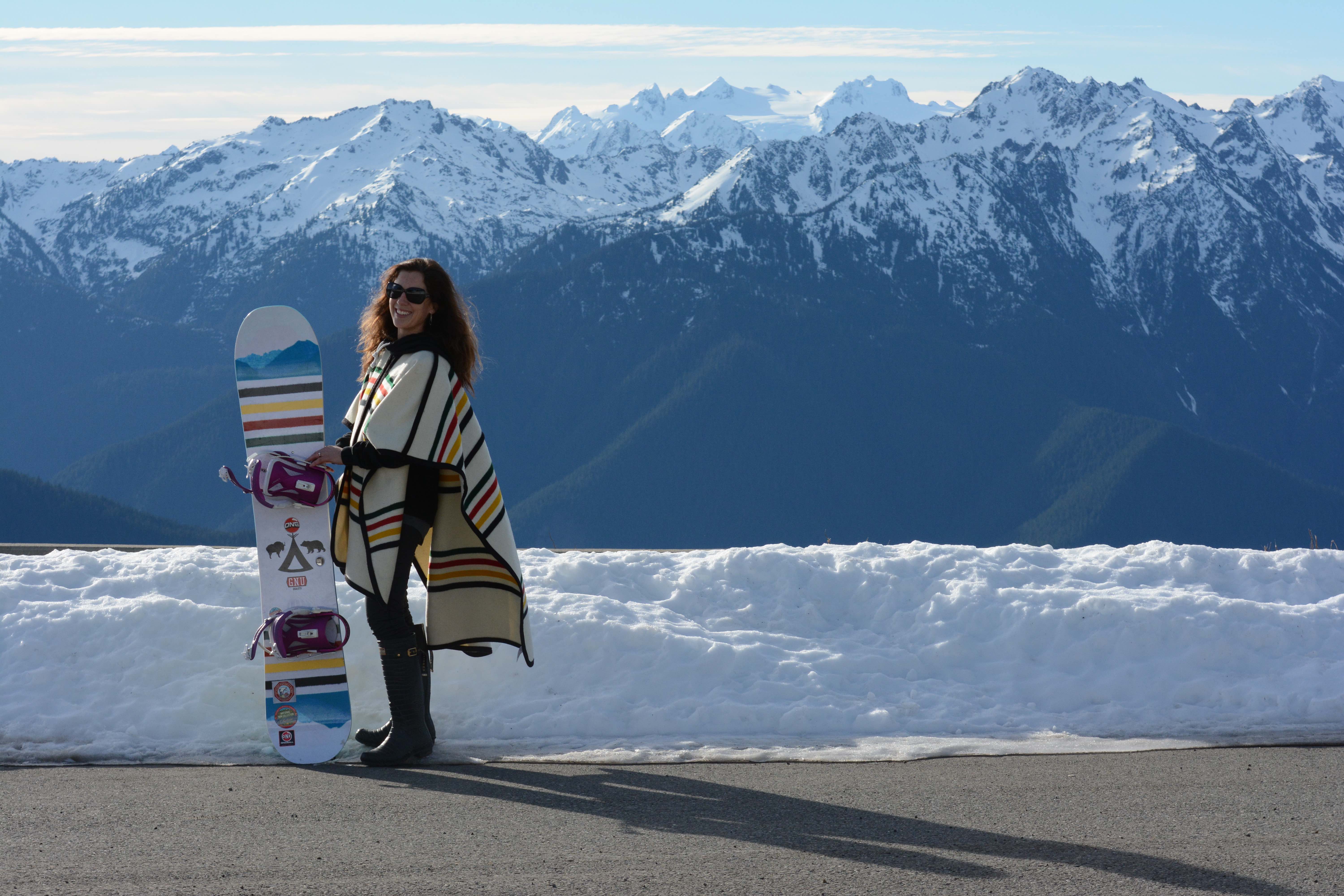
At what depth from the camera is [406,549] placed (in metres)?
5.24

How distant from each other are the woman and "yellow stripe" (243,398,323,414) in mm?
A: 415

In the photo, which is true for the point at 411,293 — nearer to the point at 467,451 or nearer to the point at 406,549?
the point at 467,451

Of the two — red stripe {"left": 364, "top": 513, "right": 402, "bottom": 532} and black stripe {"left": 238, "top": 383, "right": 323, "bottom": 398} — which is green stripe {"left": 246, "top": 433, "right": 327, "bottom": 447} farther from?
red stripe {"left": 364, "top": 513, "right": 402, "bottom": 532}

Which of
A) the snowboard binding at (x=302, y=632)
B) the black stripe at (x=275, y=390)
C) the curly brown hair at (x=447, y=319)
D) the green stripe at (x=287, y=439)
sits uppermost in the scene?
the curly brown hair at (x=447, y=319)

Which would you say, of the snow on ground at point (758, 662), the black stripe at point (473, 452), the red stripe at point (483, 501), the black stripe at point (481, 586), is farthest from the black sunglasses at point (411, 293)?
the snow on ground at point (758, 662)

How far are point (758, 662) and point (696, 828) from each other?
6.80 feet

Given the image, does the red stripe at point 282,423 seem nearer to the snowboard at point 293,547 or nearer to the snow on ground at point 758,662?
the snowboard at point 293,547

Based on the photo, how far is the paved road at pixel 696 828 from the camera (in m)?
3.83

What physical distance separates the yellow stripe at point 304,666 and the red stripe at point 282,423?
3.84ft

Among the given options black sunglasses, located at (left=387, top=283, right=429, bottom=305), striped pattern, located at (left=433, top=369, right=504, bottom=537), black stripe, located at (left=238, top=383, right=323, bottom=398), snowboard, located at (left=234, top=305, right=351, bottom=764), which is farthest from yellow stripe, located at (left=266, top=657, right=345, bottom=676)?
black sunglasses, located at (left=387, top=283, right=429, bottom=305)

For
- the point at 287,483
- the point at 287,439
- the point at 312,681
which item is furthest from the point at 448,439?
the point at 312,681

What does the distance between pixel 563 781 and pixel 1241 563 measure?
17.1 feet

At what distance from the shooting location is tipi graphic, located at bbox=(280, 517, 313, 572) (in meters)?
5.61

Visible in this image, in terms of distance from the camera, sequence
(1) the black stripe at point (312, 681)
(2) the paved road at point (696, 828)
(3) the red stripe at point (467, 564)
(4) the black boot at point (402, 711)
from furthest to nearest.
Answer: (1) the black stripe at point (312, 681) → (3) the red stripe at point (467, 564) → (4) the black boot at point (402, 711) → (2) the paved road at point (696, 828)
